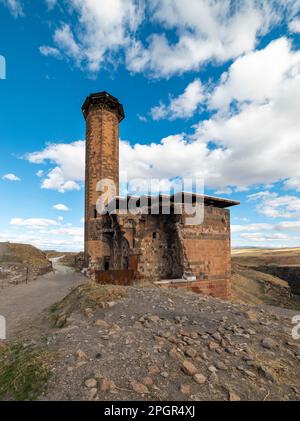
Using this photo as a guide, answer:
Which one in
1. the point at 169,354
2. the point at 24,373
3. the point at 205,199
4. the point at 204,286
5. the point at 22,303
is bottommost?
the point at 22,303

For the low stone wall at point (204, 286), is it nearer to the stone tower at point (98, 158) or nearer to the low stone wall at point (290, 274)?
the stone tower at point (98, 158)

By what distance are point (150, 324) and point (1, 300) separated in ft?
34.0

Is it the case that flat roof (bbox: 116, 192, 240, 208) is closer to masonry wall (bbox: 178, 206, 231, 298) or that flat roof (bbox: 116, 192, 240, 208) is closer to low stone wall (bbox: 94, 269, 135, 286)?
masonry wall (bbox: 178, 206, 231, 298)

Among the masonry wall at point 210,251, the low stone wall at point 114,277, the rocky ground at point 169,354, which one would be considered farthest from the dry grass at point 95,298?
the masonry wall at point 210,251

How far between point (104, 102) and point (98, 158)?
5.13 meters

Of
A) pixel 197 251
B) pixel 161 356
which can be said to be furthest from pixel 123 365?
pixel 197 251

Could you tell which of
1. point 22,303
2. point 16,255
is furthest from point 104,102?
point 16,255

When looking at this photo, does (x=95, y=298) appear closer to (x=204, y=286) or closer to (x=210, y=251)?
(x=204, y=286)

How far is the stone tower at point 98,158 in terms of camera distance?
19.0m

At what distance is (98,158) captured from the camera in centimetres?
1977

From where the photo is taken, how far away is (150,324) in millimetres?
5031

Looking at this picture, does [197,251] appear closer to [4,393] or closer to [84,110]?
[4,393]

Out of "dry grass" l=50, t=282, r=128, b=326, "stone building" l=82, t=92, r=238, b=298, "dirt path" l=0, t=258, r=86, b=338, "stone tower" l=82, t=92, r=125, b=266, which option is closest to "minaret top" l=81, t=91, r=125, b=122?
"stone tower" l=82, t=92, r=125, b=266

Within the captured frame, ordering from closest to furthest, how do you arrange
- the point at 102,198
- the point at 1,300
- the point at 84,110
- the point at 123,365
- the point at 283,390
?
the point at 283,390 → the point at 123,365 → the point at 1,300 → the point at 102,198 → the point at 84,110
